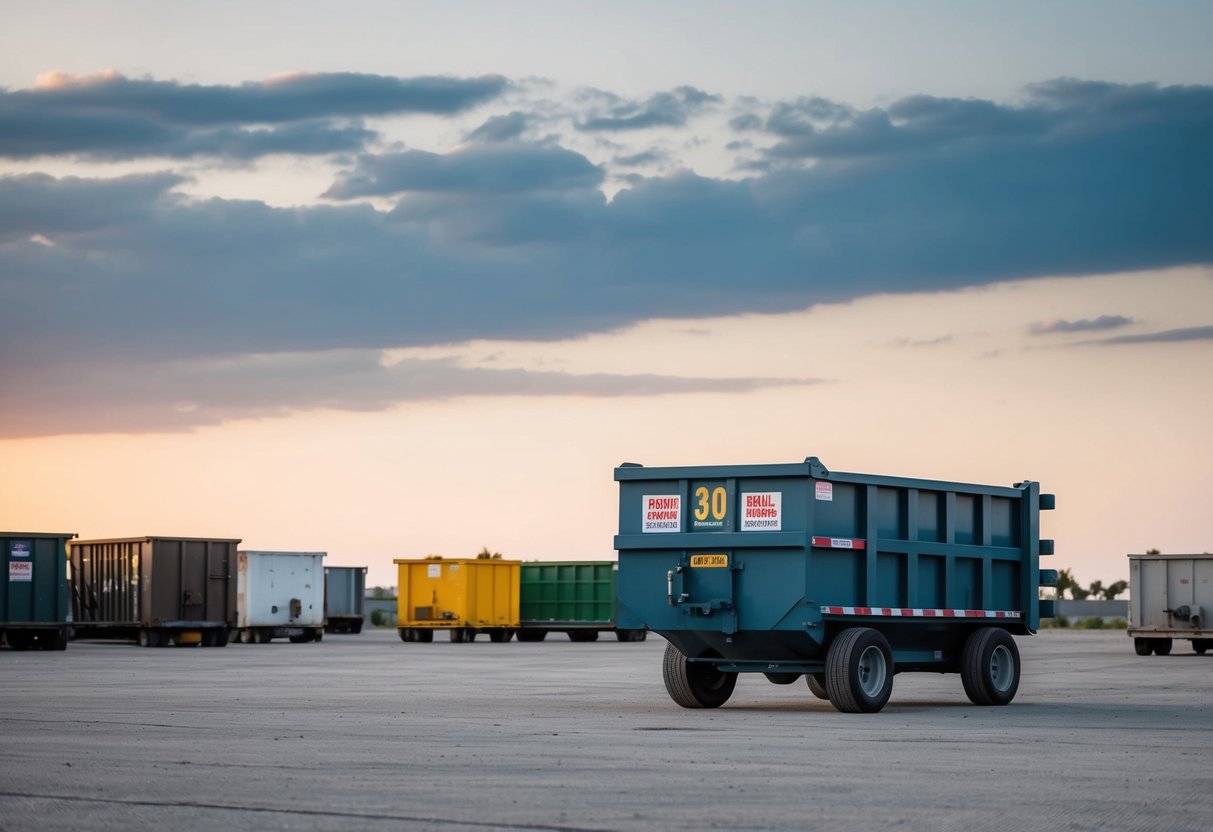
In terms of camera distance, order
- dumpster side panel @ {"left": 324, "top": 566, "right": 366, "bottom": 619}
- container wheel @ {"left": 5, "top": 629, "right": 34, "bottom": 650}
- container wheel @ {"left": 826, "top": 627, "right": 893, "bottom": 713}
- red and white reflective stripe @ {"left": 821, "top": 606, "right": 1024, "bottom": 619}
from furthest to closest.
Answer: dumpster side panel @ {"left": 324, "top": 566, "right": 366, "bottom": 619}
container wheel @ {"left": 5, "top": 629, "right": 34, "bottom": 650}
red and white reflective stripe @ {"left": 821, "top": 606, "right": 1024, "bottom": 619}
container wheel @ {"left": 826, "top": 627, "right": 893, "bottom": 713}

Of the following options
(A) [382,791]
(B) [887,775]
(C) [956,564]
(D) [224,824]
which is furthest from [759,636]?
(D) [224,824]

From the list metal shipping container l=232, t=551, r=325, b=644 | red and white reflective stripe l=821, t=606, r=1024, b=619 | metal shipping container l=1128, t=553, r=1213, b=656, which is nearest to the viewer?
red and white reflective stripe l=821, t=606, r=1024, b=619

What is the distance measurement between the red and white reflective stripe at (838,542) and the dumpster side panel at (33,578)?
27097 millimetres

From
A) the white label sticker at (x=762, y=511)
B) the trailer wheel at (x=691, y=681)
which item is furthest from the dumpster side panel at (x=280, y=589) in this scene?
the white label sticker at (x=762, y=511)

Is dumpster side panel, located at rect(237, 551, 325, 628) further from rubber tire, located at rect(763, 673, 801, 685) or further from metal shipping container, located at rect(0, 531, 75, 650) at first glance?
rubber tire, located at rect(763, 673, 801, 685)

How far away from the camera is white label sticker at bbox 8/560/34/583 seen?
40656 mm

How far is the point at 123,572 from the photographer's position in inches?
1785

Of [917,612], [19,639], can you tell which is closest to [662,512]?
[917,612]

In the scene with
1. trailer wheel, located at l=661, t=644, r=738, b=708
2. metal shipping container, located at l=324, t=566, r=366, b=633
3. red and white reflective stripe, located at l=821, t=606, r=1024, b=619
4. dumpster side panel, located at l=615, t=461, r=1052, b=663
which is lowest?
metal shipping container, located at l=324, t=566, r=366, b=633

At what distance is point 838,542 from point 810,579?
Answer: 0.58 meters

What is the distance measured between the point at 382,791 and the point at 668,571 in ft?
28.0

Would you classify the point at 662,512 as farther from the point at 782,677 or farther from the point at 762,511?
the point at 782,677

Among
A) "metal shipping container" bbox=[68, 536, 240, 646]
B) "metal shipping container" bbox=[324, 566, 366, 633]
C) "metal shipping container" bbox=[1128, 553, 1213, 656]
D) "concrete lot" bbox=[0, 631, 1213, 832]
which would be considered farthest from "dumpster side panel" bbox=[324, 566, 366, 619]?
"concrete lot" bbox=[0, 631, 1213, 832]

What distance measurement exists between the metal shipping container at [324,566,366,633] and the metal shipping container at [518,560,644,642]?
30.5ft
